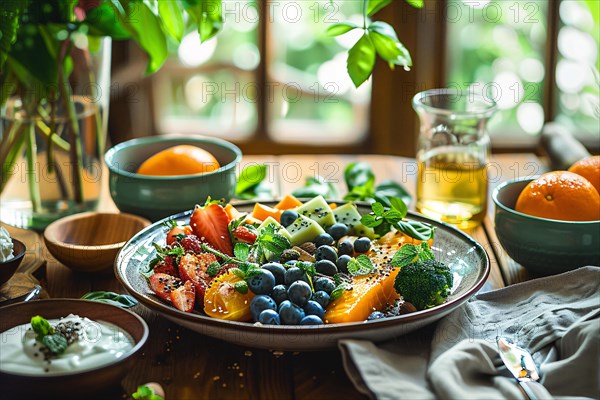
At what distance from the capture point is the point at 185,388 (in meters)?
1.02

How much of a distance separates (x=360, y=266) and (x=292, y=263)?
0.30ft

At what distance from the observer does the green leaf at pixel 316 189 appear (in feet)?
5.16

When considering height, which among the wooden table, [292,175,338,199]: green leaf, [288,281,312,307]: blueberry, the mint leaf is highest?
[292,175,338,199]: green leaf

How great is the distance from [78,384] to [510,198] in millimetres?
787

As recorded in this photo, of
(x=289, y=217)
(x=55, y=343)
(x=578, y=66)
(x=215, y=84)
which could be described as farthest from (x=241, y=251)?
(x=578, y=66)

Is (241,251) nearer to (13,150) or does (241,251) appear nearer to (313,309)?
(313,309)

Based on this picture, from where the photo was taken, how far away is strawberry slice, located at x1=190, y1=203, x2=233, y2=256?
123 cm

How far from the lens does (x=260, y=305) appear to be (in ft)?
3.42

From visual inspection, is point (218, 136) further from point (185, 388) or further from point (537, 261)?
point (185, 388)

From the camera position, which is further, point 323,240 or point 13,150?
point 13,150

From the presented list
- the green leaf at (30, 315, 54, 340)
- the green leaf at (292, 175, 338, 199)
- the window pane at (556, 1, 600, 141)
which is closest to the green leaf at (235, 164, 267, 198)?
the green leaf at (292, 175, 338, 199)

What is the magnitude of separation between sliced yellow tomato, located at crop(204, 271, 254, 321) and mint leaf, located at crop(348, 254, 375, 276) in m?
0.14

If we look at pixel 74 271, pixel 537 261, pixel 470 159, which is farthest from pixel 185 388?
pixel 470 159

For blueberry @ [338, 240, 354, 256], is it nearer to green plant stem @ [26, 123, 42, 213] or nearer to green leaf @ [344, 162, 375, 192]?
green leaf @ [344, 162, 375, 192]
